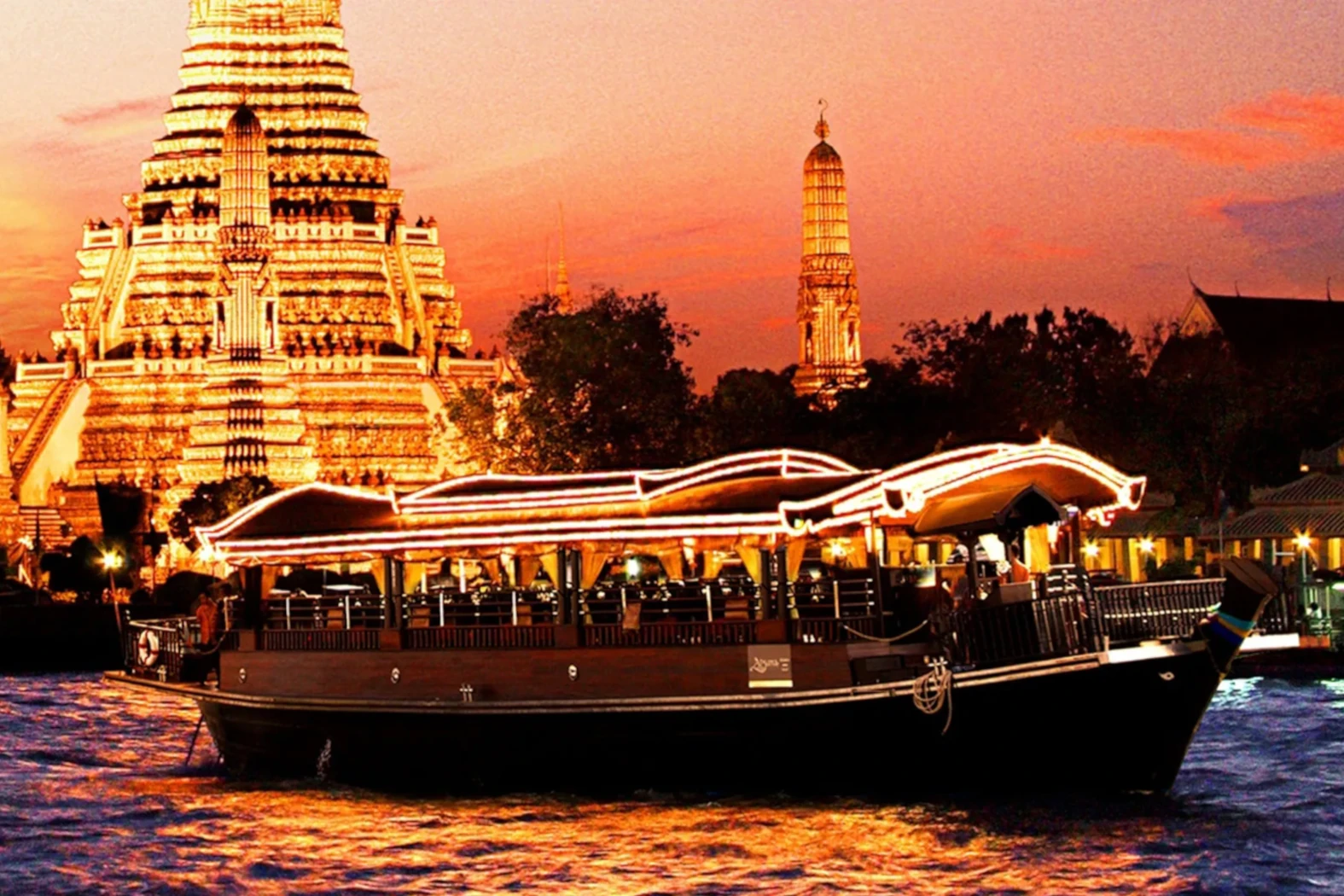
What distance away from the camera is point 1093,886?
82.9 ft

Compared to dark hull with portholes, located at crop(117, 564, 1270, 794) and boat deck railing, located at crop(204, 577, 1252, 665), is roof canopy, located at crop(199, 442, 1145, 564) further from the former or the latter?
dark hull with portholes, located at crop(117, 564, 1270, 794)

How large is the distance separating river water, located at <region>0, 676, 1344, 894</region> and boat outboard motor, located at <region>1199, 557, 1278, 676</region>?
1618mm

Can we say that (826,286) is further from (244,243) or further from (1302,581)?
(1302,581)

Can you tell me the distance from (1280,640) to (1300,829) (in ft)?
8.53

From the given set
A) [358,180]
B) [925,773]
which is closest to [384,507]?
[925,773]

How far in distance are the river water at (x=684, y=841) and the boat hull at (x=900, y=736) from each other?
0.92 feet

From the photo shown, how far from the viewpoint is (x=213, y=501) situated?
8650 centimetres

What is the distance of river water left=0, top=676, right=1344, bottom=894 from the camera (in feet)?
84.9

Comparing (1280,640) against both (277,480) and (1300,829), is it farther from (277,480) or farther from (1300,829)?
(277,480)

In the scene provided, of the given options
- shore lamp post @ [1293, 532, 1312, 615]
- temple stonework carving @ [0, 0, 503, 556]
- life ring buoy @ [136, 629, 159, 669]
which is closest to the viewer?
life ring buoy @ [136, 629, 159, 669]

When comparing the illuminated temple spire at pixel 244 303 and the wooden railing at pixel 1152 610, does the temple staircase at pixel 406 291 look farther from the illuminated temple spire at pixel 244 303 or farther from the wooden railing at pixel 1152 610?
the wooden railing at pixel 1152 610

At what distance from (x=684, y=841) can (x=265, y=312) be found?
62.1 m

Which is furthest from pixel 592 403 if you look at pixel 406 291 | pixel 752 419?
pixel 406 291

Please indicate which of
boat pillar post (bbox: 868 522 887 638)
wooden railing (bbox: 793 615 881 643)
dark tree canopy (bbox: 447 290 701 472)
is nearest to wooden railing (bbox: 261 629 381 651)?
wooden railing (bbox: 793 615 881 643)
